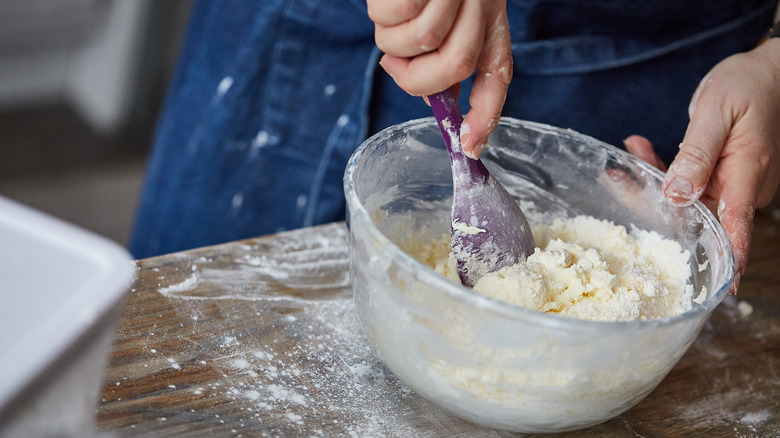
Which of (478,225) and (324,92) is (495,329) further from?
(324,92)

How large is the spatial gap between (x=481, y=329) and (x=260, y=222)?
0.69 meters

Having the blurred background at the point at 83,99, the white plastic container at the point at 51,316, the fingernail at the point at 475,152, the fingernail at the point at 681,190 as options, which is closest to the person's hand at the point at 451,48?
the fingernail at the point at 475,152

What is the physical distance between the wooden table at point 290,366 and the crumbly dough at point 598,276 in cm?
11

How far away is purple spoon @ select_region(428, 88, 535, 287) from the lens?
733 millimetres

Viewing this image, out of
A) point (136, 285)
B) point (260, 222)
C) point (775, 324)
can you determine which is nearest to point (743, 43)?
point (775, 324)

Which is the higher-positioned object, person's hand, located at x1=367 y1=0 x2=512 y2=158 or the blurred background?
person's hand, located at x1=367 y1=0 x2=512 y2=158

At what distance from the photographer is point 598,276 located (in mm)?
689

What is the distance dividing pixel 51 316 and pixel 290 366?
0.36 meters

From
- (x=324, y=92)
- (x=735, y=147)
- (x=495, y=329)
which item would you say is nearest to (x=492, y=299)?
(x=495, y=329)

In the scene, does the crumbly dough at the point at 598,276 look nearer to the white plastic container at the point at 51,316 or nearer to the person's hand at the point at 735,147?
the person's hand at the point at 735,147

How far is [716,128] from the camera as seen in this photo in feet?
2.68

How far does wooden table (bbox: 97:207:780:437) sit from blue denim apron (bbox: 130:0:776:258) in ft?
0.83

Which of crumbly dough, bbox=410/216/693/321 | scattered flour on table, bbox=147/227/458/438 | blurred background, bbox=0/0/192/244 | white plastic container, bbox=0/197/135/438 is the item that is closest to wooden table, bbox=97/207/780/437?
scattered flour on table, bbox=147/227/458/438

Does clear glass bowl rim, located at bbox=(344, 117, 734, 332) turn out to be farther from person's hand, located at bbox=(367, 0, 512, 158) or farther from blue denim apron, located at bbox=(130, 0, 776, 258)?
blue denim apron, located at bbox=(130, 0, 776, 258)
